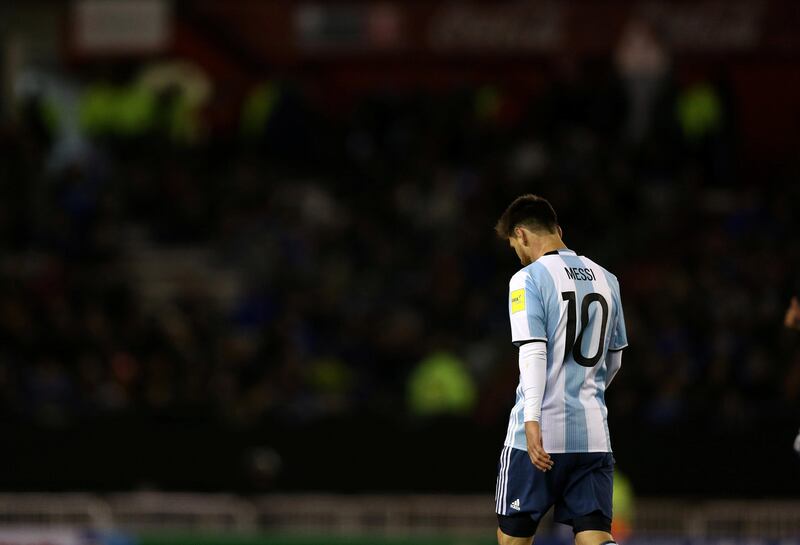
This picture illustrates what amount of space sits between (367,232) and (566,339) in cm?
1174

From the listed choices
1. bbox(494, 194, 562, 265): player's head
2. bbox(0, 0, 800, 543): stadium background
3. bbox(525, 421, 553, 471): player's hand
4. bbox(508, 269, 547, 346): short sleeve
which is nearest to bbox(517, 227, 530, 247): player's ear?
bbox(494, 194, 562, 265): player's head

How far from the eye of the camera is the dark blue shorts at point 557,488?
718cm

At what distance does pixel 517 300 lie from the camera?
7.17 metres

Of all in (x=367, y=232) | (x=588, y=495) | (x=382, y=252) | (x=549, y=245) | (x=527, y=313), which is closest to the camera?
(x=527, y=313)

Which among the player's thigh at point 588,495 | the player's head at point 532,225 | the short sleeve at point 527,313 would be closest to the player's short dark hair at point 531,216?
the player's head at point 532,225

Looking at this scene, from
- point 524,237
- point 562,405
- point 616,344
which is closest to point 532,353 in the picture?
point 562,405

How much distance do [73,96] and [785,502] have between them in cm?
1341

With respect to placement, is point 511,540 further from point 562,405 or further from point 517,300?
point 517,300

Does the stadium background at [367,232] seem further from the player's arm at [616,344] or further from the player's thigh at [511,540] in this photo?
the player's thigh at [511,540]

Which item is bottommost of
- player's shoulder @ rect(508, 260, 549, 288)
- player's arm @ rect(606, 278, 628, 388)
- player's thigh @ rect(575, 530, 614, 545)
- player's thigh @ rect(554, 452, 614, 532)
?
player's thigh @ rect(575, 530, 614, 545)

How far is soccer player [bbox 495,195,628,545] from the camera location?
23.4 ft

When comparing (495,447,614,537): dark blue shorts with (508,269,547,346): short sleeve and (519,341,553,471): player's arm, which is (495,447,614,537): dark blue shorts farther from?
(508,269,547,346): short sleeve

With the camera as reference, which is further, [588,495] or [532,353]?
[588,495]

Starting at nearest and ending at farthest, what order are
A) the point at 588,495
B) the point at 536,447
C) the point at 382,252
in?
the point at 536,447
the point at 588,495
the point at 382,252
